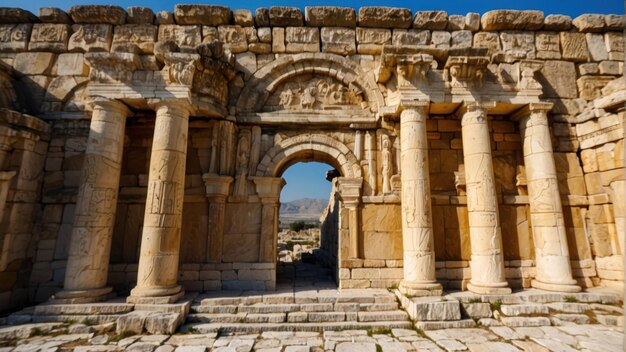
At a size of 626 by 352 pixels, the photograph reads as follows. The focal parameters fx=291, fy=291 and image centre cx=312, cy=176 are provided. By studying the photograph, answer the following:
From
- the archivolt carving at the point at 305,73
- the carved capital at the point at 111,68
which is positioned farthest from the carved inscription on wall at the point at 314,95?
the carved capital at the point at 111,68

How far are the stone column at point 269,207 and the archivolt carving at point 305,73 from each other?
1.96m

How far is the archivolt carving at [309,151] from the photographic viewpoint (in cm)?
718

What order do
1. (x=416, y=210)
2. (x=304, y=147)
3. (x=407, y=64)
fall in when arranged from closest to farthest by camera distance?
(x=416, y=210) < (x=407, y=64) < (x=304, y=147)

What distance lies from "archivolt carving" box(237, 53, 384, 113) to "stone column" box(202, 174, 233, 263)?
204cm

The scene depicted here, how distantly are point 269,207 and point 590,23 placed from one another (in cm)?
996

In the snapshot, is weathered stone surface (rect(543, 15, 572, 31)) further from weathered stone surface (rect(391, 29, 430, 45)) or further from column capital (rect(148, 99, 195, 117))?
column capital (rect(148, 99, 195, 117))

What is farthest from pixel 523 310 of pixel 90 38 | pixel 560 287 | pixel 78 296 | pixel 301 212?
pixel 301 212

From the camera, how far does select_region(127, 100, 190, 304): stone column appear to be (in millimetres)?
5559

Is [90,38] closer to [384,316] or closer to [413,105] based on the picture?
[413,105]

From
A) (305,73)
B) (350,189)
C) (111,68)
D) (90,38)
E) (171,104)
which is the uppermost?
(90,38)

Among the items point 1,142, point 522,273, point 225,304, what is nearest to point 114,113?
point 1,142

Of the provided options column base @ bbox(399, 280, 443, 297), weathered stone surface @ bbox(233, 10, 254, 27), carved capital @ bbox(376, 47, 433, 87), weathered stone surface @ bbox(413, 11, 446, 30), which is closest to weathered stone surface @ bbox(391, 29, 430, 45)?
weathered stone surface @ bbox(413, 11, 446, 30)

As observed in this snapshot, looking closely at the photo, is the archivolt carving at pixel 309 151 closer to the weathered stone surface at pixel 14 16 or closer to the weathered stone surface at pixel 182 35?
the weathered stone surface at pixel 182 35

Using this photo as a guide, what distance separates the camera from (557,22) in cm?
792
